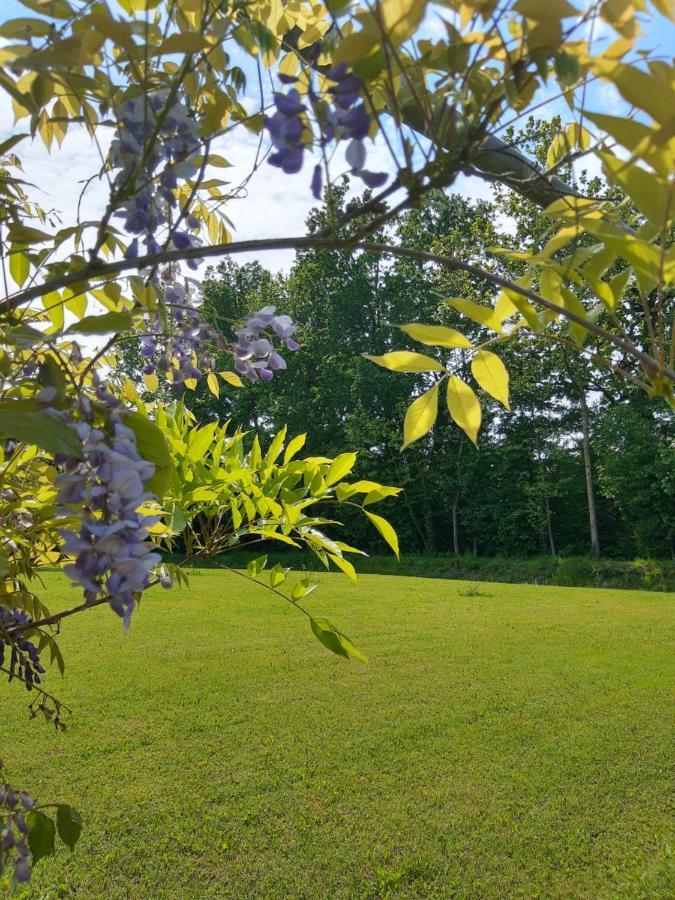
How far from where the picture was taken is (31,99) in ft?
1.26

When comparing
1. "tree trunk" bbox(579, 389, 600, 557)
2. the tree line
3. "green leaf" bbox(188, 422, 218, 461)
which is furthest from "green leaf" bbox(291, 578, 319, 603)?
"tree trunk" bbox(579, 389, 600, 557)

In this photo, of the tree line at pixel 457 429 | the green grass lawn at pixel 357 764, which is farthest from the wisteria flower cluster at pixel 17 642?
the tree line at pixel 457 429

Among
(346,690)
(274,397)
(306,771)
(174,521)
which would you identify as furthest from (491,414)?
(174,521)

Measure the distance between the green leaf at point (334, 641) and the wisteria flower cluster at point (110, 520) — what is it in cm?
35

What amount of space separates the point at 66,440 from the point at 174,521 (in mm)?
429

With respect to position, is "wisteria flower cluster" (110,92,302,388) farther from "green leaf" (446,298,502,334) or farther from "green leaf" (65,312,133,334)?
"green leaf" (446,298,502,334)

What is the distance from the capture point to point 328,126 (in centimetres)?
37

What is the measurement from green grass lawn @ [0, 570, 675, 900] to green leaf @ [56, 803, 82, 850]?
6.21 ft

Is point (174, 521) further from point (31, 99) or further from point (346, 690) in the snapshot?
point (346, 690)

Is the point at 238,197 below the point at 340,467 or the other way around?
the other way around

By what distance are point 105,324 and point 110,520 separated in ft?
0.41

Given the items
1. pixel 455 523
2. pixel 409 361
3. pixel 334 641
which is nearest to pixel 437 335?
pixel 409 361

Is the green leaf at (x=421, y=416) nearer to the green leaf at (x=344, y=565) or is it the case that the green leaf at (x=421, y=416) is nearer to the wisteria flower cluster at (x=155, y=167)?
the wisteria flower cluster at (x=155, y=167)

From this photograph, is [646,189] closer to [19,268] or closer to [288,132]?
[288,132]
